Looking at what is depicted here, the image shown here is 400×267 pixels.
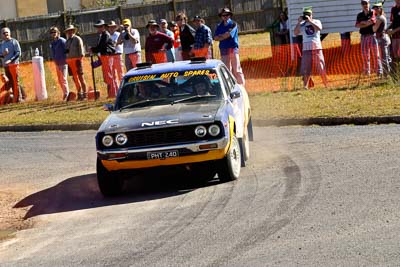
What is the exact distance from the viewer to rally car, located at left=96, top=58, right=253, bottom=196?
11.7m

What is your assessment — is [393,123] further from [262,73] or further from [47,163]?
[262,73]

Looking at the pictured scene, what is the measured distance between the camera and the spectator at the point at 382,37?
2120 cm

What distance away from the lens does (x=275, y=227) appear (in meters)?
9.34

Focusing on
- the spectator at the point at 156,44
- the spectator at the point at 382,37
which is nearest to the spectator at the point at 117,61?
the spectator at the point at 156,44

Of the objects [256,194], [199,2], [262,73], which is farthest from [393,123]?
[199,2]

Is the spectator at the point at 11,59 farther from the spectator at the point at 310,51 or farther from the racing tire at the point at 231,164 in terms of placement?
the racing tire at the point at 231,164

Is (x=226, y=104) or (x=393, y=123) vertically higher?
(x=226, y=104)

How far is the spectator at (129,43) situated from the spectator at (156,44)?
1.55 ft

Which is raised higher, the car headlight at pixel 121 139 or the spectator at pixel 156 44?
the spectator at pixel 156 44

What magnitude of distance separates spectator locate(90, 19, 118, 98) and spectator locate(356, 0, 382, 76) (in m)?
6.25

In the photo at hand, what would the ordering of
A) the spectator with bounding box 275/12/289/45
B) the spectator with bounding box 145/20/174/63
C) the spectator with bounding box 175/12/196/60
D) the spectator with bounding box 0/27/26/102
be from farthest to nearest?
the spectator with bounding box 275/12/289/45 → the spectator with bounding box 0/27/26/102 → the spectator with bounding box 175/12/196/60 → the spectator with bounding box 145/20/174/63

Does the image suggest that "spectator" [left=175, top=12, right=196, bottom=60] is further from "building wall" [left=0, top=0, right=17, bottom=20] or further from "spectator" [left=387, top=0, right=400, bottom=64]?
"building wall" [left=0, top=0, right=17, bottom=20]

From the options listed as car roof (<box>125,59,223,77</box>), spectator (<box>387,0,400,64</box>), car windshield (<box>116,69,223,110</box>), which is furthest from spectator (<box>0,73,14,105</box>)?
car windshield (<box>116,69,223,110</box>)

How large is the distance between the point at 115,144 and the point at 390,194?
359 centimetres
